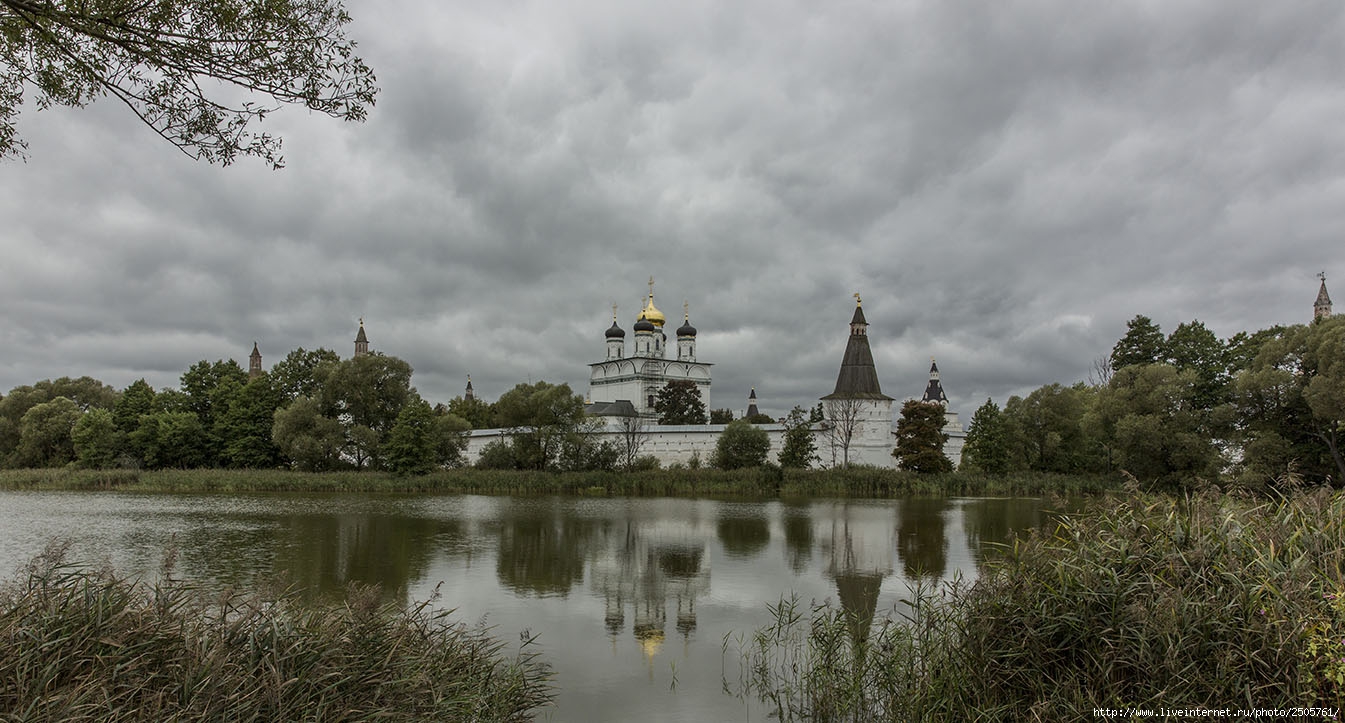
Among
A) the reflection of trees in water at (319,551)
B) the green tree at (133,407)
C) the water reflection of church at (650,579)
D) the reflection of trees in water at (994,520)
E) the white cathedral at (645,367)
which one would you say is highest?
the white cathedral at (645,367)

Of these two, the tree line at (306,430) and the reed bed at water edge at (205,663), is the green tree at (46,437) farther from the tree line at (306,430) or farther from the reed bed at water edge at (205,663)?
the reed bed at water edge at (205,663)

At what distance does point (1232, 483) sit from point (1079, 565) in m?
1.83

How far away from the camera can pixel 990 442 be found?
3878 cm

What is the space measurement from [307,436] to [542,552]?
26.2 metres

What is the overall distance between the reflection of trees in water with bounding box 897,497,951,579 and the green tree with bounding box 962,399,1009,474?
38.3ft

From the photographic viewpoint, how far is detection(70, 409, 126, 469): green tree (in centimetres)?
3631

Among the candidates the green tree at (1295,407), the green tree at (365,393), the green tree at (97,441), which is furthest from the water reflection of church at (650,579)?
the green tree at (97,441)

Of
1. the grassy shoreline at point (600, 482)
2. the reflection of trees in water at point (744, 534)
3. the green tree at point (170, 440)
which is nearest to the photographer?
the reflection of trees in water at point (744, 534)

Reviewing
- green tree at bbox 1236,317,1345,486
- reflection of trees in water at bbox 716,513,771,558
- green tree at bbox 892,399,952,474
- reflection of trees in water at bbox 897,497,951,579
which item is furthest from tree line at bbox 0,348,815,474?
green tree at bbox 1236,317,1345,486

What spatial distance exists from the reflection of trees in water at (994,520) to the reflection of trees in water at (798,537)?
290cm

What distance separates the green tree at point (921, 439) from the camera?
39000mm

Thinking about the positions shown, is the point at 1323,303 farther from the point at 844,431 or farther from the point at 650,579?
the point at 650,579

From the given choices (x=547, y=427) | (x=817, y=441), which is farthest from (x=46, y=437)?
(x=817, y=441)

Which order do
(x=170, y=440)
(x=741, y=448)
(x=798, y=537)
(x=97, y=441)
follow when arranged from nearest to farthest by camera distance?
(x=798, y=537), (x=97, y=441), (x=170, y=440), (x=741, y=448)
